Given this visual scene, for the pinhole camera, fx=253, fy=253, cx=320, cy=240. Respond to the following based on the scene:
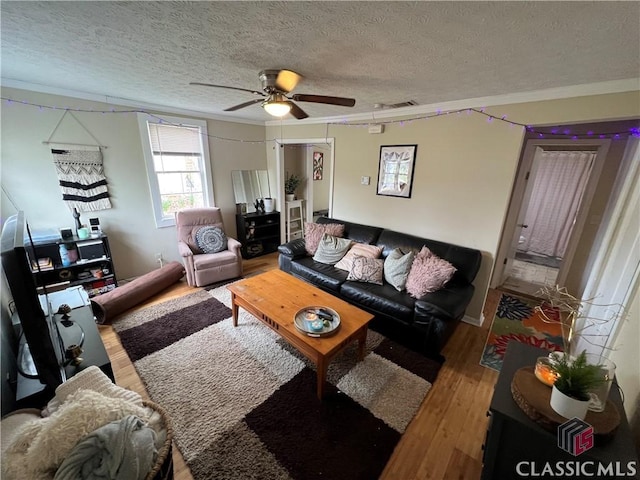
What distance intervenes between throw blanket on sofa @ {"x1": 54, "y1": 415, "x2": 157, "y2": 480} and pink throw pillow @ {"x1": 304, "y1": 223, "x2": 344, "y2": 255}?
111 inches

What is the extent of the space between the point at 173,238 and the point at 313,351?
3.08m

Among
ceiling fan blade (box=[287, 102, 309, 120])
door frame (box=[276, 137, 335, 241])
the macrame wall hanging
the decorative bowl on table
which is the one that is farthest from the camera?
door frame (box=[276, 137, 335, 241])

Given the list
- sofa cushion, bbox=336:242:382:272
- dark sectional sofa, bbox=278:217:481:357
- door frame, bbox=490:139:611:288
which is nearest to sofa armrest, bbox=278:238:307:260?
dark sectional sofa, bbox=278:217:481:357

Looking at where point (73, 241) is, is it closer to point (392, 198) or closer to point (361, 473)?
point (361, 473)

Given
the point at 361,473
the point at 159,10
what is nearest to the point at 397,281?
the point at 361,473

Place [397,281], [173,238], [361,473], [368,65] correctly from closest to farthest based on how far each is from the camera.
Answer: [361,473] → [368,65] → [397,281] → [173,238]

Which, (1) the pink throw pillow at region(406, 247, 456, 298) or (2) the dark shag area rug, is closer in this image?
(2) the dark shag area rug

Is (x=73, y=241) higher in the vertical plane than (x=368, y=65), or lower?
lower

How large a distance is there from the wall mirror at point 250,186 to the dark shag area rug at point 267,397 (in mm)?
2423

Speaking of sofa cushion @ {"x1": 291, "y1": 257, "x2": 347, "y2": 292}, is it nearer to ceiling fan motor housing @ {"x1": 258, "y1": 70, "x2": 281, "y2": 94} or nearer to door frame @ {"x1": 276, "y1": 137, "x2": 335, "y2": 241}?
door frame @ {"x1": 276, "y1": 137, "x2": 335, "y2": 241}

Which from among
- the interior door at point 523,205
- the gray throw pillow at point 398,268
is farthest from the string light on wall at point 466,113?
the gray throw pillow at point 398,268

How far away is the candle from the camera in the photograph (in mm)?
1178

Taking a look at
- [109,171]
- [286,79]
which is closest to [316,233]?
[286,79]

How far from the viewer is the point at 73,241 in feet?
9.02
